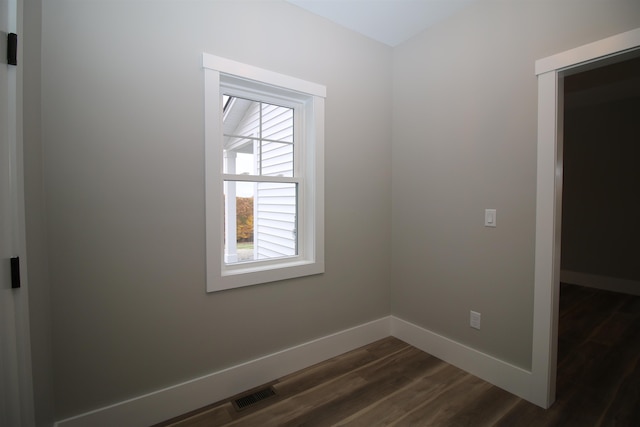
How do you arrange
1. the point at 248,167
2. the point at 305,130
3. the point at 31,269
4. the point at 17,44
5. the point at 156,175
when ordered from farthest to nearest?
the point at 305,130 < the point at 248,167 < the point at 156,175 < the point at 31,269 < the point at 17,44

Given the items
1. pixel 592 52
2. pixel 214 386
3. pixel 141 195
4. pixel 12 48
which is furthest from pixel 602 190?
pixel 12 48

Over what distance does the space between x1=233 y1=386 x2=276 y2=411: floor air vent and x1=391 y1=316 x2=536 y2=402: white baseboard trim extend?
1.36 meters

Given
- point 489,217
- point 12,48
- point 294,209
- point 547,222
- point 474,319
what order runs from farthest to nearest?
point 294,209
point 474,319
point 489,217
point 547,222
point 12,48

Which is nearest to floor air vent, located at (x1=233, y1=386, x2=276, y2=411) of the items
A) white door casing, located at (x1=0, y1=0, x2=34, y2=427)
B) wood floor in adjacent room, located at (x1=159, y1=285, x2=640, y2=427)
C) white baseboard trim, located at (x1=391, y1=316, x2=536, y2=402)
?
wood floor in adjacent room, located at (x1=159, y1=285, x2=640, y2=427)

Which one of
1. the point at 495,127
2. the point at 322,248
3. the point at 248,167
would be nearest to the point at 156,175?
the point at 248,167

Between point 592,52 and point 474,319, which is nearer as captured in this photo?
point 592,52

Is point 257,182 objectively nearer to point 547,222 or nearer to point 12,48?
point 12,48

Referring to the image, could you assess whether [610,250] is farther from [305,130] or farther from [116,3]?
[116,3]

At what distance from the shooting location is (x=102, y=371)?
164cm

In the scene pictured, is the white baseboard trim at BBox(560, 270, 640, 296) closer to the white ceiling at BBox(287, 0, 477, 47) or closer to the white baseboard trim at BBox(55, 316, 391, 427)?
the white baseboard trim at BBox(55, 316, 391, 427)

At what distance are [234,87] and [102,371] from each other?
6.38 ft

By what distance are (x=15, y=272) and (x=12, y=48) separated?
845 millimetres

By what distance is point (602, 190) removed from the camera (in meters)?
4.42

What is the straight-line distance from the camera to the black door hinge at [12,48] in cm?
109
